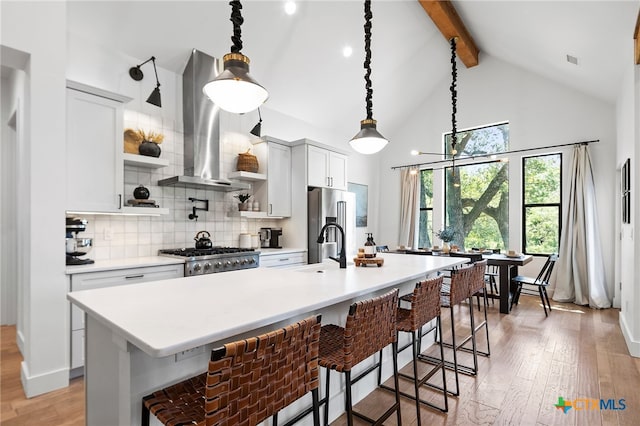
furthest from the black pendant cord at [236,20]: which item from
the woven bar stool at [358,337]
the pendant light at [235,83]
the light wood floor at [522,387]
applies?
the light wood floor at [522,387]

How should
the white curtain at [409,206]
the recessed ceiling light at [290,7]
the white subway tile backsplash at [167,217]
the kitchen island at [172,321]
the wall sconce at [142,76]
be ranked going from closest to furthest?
the kitchen island at [172,321], the white subway tile backsplash at [167,217], the wall sconce at [142,76], the recessed ceiling light at [290,7], the white curtain at [409,206]

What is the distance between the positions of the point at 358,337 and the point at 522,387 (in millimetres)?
1872

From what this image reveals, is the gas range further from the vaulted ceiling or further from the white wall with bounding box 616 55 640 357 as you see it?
the white wall with bounding box 616 55 640 357

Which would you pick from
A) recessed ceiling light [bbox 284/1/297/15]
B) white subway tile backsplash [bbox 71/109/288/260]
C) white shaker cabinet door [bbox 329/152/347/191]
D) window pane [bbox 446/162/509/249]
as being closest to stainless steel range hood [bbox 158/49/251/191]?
white subway tile backsplash [bbox 71/109/288/260]

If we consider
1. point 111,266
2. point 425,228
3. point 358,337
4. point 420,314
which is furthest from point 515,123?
point 111,266

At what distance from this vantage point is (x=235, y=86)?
1.84 meters

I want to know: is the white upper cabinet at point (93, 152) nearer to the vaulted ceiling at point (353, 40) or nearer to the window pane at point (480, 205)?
the vaulted ceiling at point (353, 40)

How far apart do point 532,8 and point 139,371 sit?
4.85 m

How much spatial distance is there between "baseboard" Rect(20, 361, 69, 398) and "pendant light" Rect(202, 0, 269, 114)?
8.12 ft

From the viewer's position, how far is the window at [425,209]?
6945mm

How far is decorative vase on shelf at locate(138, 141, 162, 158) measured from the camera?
3.43 meters

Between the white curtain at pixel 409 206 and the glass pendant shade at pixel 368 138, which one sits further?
the white curtain at pixel 409 206

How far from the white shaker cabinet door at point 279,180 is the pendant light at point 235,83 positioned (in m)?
2.69

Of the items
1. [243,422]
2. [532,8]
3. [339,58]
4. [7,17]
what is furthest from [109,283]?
[532,8]
